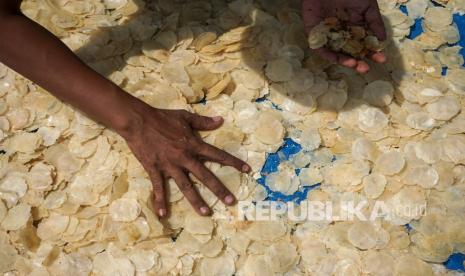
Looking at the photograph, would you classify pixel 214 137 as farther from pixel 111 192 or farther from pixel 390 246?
pixel 390 246

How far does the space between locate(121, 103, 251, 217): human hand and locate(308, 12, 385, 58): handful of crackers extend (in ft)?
1.40

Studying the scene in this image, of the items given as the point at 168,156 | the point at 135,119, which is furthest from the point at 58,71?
the point at 168,156

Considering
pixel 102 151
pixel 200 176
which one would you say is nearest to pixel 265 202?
pixel 200 176

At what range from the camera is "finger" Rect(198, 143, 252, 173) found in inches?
50.8

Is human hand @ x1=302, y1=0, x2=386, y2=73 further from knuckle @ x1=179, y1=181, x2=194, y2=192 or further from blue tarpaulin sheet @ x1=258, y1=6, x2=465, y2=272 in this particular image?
knuckle @ x1=179, y1=181, x2=194, y2=192

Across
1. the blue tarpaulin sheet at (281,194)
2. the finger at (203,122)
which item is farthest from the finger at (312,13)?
the finger at (203,122)

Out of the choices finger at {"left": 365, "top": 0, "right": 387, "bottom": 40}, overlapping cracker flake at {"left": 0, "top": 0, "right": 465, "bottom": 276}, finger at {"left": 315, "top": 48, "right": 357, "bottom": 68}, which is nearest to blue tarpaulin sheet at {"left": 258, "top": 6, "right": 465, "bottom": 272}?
overlapping cracker flake at {"left": 0, "top": 0, "right": 465, "bottom": 276}

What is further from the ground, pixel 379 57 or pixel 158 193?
pixel 379 57

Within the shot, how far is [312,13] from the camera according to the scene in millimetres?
1397

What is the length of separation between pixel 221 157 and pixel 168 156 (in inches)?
5.7

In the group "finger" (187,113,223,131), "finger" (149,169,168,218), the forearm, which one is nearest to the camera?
Answer: the forearm

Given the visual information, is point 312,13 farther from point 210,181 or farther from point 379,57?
point 210,181

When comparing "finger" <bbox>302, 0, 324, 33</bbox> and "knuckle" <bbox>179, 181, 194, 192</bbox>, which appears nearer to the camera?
"knuckle" <bbox>179, 181, 194, 192</bbox>

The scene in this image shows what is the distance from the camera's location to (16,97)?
1438 millimetres
